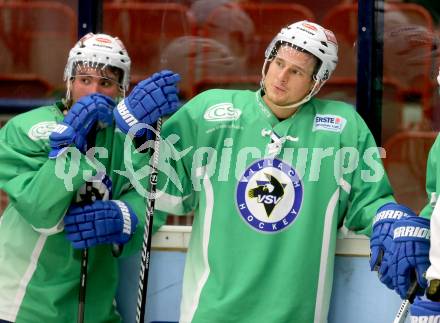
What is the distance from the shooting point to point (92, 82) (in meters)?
4.14

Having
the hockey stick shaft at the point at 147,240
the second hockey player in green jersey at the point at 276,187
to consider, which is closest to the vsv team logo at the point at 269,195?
the second hockey player in green jersey at the point at 276,187

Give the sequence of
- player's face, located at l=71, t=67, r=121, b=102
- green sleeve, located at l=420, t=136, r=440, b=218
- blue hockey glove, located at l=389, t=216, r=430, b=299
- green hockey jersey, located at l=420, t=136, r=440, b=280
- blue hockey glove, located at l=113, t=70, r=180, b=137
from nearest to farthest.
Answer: green hockey jersey, located at l=420, t=136, r=440, b=280, blue hockey glove, located at l=389, t=216, r=430, b=299, green sleeve, located at l=420, t=136, r=440, b=218, blue hockey glove, located at l=113, t=70, r=180, b=137, player's face, located at l=71, t=67, r=121, b=102

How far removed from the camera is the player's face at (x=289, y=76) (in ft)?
13.0

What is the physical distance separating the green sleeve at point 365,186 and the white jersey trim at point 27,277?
3.28 feet

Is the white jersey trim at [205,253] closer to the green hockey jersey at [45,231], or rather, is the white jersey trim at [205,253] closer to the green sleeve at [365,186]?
the green hockey jersey at [45,231]

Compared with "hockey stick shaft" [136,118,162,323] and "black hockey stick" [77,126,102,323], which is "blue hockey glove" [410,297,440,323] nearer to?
"hockey stick shaft" [136,118,162,323]

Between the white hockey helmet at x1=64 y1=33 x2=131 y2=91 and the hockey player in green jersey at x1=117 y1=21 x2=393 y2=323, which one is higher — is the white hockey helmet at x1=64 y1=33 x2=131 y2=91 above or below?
above

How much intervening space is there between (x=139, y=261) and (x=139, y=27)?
1264mm

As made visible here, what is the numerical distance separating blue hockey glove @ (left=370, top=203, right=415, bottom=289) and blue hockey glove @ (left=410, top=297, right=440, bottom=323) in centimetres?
18

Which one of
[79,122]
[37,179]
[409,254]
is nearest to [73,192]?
[37,179]

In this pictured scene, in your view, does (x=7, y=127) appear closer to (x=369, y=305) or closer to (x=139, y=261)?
(x=139, y=261)

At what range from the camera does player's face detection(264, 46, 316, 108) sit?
3.96 metres

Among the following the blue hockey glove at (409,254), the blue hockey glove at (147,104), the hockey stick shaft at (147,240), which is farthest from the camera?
the hockey stick shaft at (147,240)

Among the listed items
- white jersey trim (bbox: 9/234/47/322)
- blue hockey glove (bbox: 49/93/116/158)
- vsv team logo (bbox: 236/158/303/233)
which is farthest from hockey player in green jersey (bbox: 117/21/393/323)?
white jersey trim (bbox: 9/234/47/322)
